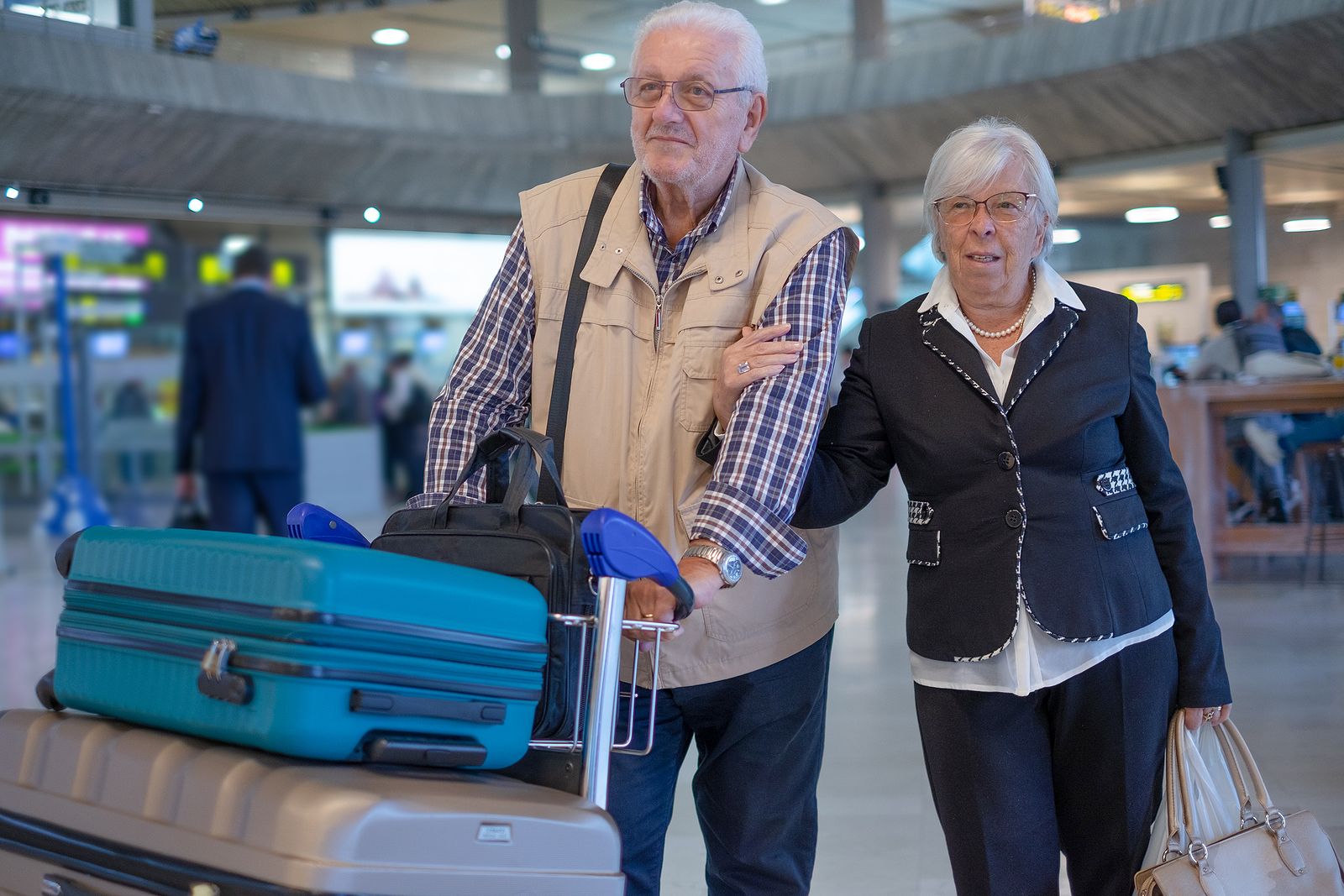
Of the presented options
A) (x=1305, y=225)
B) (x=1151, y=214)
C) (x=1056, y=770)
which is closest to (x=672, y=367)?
(x=1056, y=770)

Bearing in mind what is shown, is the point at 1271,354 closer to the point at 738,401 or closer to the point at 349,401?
the point at 738,401

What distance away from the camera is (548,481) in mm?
1847

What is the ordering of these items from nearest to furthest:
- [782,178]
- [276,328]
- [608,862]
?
[608,862] → [276,328] → [782,178]

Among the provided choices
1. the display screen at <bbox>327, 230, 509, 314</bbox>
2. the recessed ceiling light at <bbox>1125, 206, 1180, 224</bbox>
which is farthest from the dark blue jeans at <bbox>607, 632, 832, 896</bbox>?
the display screen at <bbox>327, 230, 509, 314</bbox>

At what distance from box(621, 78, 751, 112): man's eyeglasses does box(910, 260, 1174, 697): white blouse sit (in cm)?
51

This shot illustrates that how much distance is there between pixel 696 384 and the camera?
1909 millimetres

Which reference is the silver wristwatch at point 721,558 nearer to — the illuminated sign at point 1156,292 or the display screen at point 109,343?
the illuminated sign at point 1156,292

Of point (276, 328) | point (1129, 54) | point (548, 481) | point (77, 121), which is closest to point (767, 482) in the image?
point (548, 481)

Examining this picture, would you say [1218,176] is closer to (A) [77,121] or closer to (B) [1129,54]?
(B) [1129,54]

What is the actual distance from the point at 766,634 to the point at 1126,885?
2.21 feet

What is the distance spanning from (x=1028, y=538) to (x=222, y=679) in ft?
3.79

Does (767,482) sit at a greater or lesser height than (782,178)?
lesser

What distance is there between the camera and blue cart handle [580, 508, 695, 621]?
145 centimetres

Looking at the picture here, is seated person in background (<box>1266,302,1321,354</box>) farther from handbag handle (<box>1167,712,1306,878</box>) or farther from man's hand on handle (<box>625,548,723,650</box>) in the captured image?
man's hand on handle (<box>625,548,723,650</box>)
